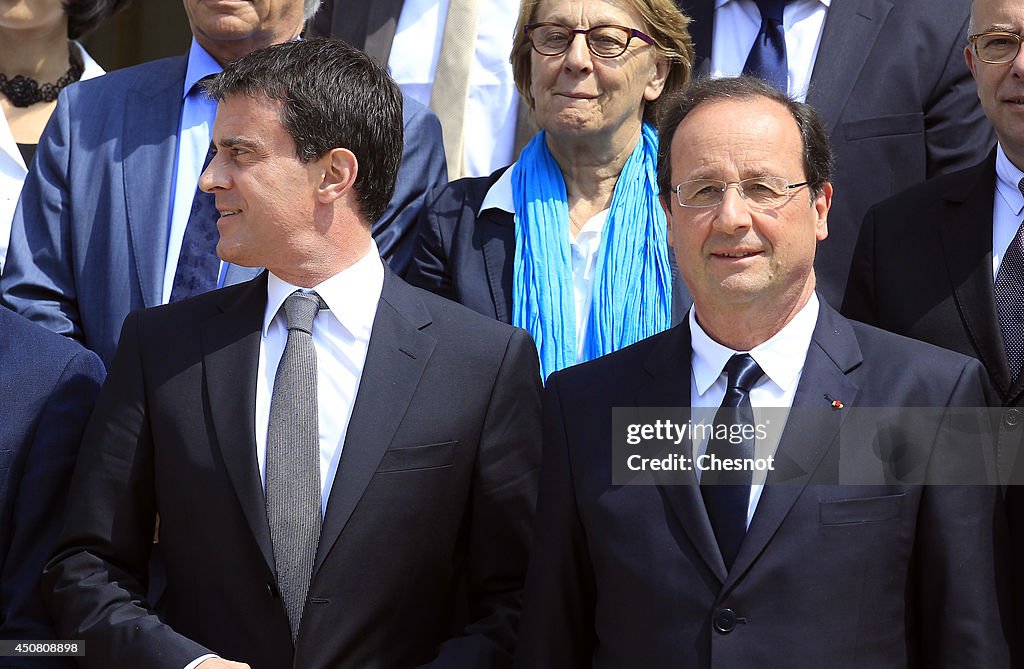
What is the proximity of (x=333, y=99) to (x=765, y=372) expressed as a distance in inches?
46.9

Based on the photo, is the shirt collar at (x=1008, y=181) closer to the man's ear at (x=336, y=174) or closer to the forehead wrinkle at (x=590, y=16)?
the forehead wrinkle at (x=590, y=16)

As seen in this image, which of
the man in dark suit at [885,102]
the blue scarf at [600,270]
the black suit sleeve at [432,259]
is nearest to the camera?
the blue scarf at [600,270]

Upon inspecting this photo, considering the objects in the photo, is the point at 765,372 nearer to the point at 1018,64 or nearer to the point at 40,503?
the point at 1018,64

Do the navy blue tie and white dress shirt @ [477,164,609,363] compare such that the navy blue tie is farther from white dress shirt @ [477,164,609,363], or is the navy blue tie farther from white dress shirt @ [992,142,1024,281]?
white dress shirt @ [992,142,1024,281]

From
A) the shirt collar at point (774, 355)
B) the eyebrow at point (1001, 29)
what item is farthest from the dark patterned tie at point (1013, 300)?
the shirt collar at point (774, 355)

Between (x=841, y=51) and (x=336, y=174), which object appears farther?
(x=841, y=51)

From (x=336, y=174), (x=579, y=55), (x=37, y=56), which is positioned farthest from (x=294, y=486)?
(x=37, y=56)

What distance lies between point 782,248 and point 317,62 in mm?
1180

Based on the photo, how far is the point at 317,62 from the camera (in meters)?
3.38

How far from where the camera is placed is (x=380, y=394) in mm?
3162

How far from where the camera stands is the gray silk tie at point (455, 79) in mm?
4738

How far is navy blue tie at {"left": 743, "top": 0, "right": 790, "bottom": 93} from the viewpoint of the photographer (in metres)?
4.23

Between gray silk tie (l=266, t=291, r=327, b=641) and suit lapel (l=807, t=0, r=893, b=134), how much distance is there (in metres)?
1.80

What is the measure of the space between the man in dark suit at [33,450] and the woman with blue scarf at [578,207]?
998mm
